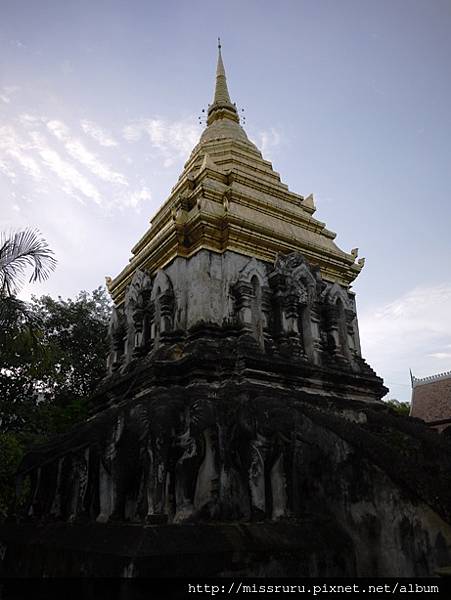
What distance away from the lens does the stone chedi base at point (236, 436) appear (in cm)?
519

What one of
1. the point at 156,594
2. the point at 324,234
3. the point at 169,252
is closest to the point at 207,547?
the point at 156,594

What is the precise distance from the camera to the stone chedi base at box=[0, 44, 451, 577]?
5.19 metres

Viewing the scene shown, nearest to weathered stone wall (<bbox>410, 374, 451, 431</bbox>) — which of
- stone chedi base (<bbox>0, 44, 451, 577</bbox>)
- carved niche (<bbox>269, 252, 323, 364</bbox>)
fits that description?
stone chedi base (<bbox>0, 44, 451, 577</bbox>)

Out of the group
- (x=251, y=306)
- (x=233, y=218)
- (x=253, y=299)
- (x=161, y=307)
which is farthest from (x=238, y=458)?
(x=233, y=218)

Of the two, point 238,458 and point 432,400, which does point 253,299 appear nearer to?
point 238,458

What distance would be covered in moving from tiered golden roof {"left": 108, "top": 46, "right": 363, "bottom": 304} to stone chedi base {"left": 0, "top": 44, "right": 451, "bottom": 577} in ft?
0.15

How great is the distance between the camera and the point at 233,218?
8.93 meters

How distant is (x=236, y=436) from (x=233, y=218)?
4252 millimetres

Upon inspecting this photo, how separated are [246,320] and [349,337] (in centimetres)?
286

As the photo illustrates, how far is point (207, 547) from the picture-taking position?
496cm

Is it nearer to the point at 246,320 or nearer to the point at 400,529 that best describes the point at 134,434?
the point at 246,320

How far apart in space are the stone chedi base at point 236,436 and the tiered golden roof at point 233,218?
0.15ft

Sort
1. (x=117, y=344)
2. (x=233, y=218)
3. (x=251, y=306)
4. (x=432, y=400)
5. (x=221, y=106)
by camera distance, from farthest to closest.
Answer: (x=432, y=400), (x=221, y=106), (x=117, y=344), (x=233, y=218), (x=251, y=306)

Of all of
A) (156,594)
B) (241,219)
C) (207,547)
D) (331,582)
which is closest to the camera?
(156,594)
